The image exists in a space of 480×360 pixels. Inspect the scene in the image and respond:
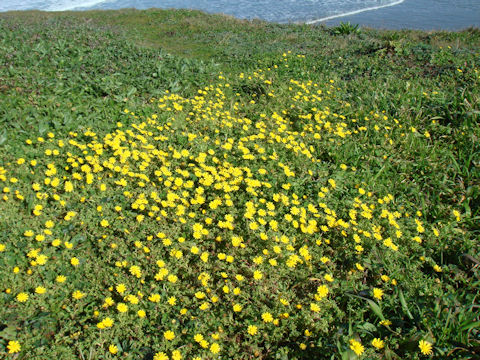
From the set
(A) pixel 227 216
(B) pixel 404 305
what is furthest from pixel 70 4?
(B) pixel 404 305

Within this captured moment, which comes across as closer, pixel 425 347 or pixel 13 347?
pixel 13 347

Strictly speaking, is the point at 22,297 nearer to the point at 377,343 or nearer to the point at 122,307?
the point at 122,307

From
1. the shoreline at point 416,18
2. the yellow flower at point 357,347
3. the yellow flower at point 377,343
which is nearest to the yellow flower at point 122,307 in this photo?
the yellow flower at point 357,347

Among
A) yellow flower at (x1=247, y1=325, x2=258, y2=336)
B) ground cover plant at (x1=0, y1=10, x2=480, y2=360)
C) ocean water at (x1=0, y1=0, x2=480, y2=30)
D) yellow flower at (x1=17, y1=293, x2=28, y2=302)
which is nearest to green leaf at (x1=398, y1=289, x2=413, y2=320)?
ground cover plant at (x1=0, y1=10, x2=480, y2=360)

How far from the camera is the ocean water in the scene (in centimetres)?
2081

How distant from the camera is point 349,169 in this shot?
16.7 ft

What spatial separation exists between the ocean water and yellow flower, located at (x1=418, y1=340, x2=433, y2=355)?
1925 cm

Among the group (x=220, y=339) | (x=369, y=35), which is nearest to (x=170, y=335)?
(x=220, y=339)

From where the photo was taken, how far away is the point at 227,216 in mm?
3826

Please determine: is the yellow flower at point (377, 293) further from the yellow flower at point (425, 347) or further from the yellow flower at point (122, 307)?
the yellow flower at point (122, 307)

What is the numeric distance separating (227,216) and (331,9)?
81.0 ft

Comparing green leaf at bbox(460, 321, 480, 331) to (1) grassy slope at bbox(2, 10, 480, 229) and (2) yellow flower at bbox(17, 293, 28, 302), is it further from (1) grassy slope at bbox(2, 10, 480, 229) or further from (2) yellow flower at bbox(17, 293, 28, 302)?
(2) yellow flower at bbox(17, 293, 28, 302)

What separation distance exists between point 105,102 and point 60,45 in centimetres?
287

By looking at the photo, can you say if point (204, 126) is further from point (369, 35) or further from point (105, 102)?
point (369, 35)
